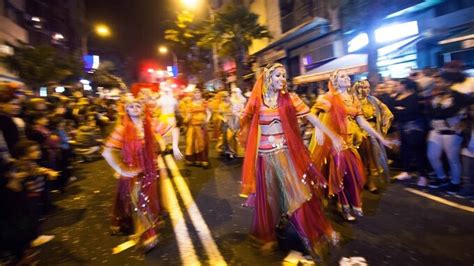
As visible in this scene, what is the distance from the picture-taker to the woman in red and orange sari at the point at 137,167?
4359mm

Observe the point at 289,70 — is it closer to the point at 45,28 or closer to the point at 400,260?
the point at 400,260

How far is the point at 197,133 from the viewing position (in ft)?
31.0

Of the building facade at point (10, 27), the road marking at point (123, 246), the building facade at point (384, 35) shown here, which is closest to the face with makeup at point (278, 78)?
the road marking at point (123, 246)

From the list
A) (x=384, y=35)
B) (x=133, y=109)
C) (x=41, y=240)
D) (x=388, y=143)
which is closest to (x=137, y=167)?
(x=133, y=109)

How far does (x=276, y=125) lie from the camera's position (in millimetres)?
4039

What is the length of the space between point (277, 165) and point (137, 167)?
1.76m

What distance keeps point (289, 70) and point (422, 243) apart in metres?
22.9

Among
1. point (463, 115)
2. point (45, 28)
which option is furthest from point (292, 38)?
point (45, 28)

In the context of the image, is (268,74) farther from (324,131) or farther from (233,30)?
(233,30)

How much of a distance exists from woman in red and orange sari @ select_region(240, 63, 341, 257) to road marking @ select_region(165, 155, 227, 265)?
55cm

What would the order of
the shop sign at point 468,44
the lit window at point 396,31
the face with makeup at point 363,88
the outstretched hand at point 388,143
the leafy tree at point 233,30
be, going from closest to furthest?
1. the outstretched hand at point 388,143
2. the face with makeup at point 363,88
3. the shop sign at point 468,44
4. the lit window at point 396,31
5. the leafy tree at point 233,30

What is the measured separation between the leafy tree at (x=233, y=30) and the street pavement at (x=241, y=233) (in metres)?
19.2

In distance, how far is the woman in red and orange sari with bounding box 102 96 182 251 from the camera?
4.36m

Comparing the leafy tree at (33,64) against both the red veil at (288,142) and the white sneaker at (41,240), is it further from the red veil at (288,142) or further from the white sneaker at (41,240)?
the red veil at (288,142)
